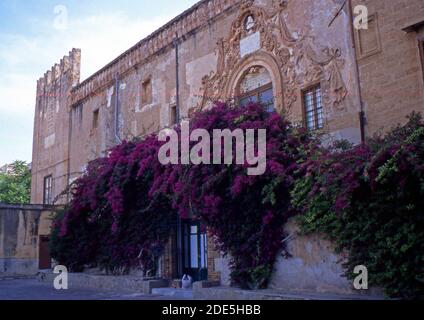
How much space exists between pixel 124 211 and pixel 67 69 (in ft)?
38.3

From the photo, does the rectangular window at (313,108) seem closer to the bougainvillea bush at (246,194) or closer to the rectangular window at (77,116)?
the bougainvillea bush at (246,194)

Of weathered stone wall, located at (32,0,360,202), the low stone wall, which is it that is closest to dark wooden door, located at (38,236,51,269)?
weathered stone wall, located at (32,0,360,202)

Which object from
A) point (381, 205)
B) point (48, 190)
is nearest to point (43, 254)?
point (48, 190)

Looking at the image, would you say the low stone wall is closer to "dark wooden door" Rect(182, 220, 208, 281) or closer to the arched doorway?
"dark wooden door" Rect(182, 220, 208, 281)

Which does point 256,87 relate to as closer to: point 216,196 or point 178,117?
point 178,117

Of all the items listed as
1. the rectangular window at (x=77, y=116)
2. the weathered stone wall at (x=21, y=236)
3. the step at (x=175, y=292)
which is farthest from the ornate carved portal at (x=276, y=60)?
the weathered stone wall at (x=21, y=236)

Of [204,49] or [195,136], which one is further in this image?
[204,49]

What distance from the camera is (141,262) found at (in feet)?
45.7

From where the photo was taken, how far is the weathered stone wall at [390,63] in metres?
9.80

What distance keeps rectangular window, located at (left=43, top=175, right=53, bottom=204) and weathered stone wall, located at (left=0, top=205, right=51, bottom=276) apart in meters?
2.81

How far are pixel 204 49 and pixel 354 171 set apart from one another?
8.39 metres
